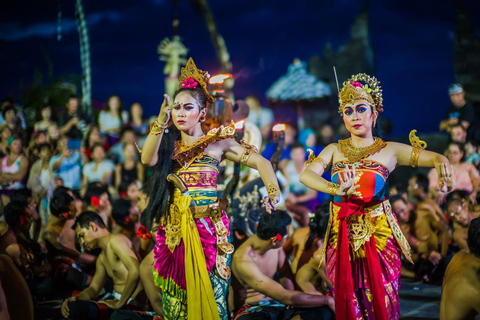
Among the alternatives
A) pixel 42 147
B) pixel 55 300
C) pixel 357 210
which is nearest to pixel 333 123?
pixel 42 147

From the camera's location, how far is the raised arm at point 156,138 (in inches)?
115

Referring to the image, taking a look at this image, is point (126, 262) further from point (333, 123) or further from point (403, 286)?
point (333, 123)

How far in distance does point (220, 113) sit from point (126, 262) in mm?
1735

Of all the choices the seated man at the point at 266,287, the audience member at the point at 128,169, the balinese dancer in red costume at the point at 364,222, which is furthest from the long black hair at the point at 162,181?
the audience member at the point at 128,169

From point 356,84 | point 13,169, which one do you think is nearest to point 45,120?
point 13,169

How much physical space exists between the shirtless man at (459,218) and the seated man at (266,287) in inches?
71.2

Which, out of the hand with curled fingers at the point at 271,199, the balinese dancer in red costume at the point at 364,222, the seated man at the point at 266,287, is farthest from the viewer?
the seated man at the point at 266,287

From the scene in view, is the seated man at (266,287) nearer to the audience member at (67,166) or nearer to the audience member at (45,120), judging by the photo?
the audience member at (67,166)

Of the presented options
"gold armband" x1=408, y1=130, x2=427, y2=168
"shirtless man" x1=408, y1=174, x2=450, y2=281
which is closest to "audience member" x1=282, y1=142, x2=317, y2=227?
"shirtless man" x1=408, y1=174, x2=450, y2=281

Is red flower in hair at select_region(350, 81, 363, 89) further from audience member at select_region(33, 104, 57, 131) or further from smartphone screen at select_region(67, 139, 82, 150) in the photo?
audience member at select_region(33, 104, 57, 131)

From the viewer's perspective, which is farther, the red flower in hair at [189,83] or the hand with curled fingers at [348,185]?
the red flower in hair at [189,83]

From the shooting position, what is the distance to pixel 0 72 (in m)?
11.1

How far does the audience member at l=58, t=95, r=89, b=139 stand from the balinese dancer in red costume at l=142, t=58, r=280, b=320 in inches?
208

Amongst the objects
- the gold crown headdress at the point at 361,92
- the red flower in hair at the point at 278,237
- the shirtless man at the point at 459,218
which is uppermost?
the gold crown headdress at the point at 361,92
